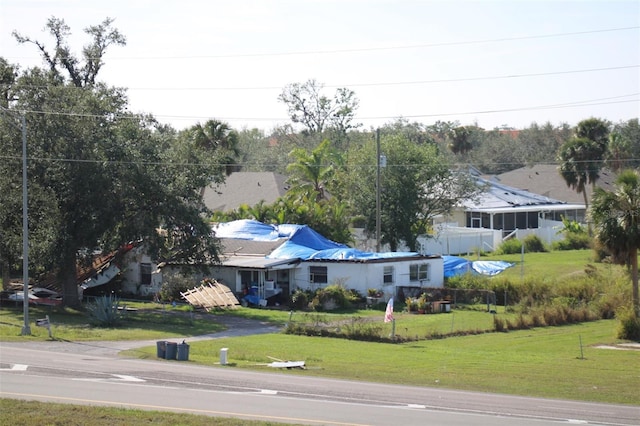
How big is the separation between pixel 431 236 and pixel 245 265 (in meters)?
18.7

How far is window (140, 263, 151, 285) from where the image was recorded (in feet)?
173

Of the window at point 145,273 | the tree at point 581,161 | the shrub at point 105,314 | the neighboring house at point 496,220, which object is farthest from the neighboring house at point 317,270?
the tree at point 581,161

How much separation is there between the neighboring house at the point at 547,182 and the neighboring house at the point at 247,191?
73.2 ft

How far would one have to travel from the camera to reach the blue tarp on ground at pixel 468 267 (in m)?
53.8

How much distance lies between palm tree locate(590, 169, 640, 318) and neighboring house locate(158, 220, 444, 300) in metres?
12.5

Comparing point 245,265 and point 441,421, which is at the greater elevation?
point 245,265

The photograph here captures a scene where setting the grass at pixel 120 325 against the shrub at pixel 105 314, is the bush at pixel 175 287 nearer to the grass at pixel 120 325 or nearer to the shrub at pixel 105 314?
the grass at pixel 120 325

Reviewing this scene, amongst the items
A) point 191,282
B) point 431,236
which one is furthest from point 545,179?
point 191,282

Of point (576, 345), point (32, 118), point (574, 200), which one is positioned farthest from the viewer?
point (574, 200)

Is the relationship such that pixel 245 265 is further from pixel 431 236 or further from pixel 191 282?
pixel 431 236

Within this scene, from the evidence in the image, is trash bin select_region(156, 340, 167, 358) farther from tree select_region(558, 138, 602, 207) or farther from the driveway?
tree select_region(558, 138, 602, 207)

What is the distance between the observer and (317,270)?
4922 centimetres

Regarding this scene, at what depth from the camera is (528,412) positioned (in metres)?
22.2

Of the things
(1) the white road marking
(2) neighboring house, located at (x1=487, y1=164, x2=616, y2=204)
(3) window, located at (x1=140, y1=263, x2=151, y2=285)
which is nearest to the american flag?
(1) the white road marking
